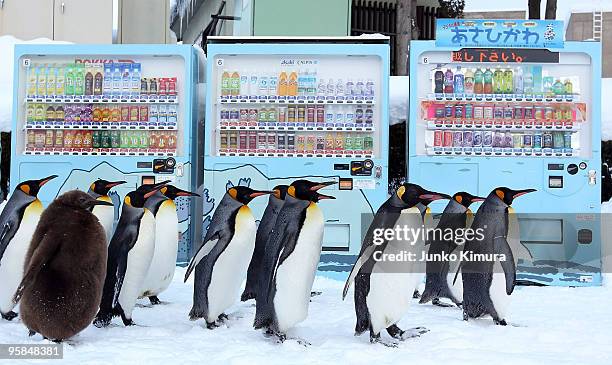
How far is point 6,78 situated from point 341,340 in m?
8.31

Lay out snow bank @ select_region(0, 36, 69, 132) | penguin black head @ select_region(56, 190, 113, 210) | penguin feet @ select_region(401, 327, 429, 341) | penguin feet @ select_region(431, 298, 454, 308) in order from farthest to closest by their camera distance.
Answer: snow bank @ select_region(0, 36, 69, 132) → penguin feet @ select_region(431, 298, 454, 308) → penguin feet @ select_region(401, 327, 429, 341) → penguin black head @ select_region(56, 190, 113, 210)

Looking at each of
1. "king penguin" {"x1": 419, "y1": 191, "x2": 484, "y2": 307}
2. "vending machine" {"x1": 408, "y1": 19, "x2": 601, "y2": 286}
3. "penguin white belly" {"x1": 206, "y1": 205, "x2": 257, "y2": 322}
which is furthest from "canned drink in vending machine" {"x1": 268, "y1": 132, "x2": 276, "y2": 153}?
"penguin white belly" {"x1": 206, "y1": 205, "x2": 257, "y2": 322}

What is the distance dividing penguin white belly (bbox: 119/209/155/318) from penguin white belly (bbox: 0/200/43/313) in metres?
0.66

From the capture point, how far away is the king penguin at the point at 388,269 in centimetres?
484

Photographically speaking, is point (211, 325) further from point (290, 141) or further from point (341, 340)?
point (290, 141)

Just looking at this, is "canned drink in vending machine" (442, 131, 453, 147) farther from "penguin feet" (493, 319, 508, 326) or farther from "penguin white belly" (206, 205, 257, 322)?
"penguin white belly" (206, 205, 257, 322)

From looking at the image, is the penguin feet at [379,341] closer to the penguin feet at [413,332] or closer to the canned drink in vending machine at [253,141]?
the penguin feet at [413,332]

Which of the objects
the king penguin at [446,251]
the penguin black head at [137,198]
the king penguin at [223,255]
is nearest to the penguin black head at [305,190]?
the king penguin at [223,255]

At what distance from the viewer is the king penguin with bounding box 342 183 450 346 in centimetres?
484

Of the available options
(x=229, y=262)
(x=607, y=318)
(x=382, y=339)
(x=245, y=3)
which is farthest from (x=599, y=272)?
(x=245, y=3)

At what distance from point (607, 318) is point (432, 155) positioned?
2.37m

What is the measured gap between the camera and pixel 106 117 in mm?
8133

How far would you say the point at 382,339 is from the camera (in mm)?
4961

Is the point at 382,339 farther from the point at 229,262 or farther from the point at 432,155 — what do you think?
the point at 432,155
